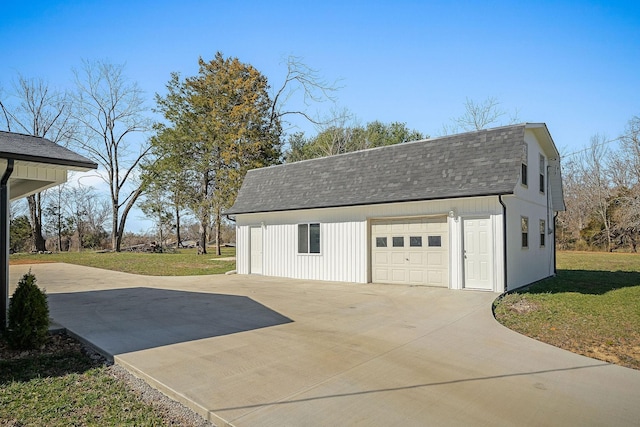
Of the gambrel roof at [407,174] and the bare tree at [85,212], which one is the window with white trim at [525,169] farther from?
the bare tree at [85,212]

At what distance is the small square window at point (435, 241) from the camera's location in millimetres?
10940

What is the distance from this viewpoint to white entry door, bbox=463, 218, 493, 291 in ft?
32.9

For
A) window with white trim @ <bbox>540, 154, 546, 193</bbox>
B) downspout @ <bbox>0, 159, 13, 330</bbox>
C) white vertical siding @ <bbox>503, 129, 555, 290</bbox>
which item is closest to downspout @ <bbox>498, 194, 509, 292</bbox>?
white vertical siding @ <bbox>503, 129, 555, 290</bbox>

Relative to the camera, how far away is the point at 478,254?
33.5 feet

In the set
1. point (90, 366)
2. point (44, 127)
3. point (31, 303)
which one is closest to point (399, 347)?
point (90, 366)

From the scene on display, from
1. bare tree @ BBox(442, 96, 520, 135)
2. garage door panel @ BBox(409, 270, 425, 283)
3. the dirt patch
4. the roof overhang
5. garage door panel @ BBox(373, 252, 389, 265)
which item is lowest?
the dirt patch

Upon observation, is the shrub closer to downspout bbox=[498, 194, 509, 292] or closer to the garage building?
the garage building

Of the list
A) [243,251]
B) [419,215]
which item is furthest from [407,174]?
[243,251]

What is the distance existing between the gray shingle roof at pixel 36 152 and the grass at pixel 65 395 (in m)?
2.87

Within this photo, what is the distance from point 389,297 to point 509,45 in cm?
1021

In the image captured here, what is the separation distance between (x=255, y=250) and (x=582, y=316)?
11319 millimetres

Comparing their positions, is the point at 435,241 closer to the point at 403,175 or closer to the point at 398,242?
the point at 398,242

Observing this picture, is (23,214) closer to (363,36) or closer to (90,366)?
(363,36)

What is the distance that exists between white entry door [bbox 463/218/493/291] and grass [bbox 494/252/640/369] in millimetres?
787
